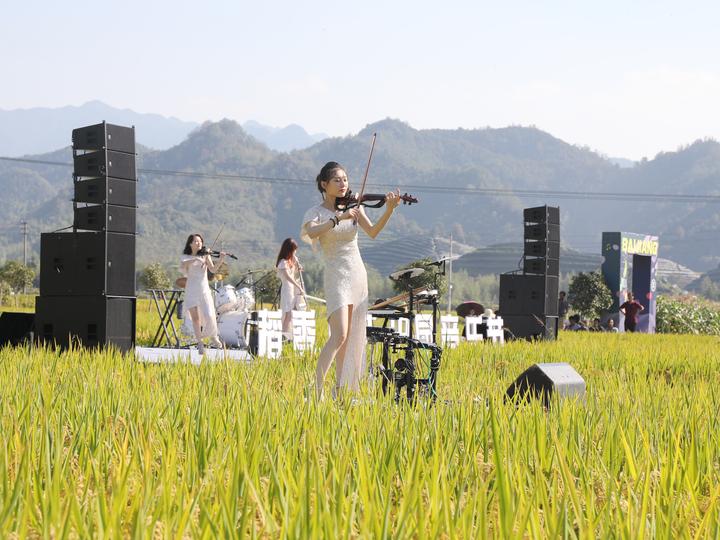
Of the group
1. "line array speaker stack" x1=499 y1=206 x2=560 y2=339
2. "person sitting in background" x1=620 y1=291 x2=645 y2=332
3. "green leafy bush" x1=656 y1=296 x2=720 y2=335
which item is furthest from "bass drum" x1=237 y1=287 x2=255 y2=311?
"green leafy bush" x1=656 y1=296 x2=720 y2=335

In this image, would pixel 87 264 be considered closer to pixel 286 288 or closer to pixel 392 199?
pixel 286 288

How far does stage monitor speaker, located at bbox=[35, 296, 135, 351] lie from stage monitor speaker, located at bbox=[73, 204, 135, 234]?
68 cm

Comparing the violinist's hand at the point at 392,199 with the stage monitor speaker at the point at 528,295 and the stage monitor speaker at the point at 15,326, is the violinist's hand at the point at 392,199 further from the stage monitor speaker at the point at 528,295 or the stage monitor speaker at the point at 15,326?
the stage monitor speaker at the point at 528,295

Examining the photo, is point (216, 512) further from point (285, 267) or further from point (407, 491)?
point (285, 267)

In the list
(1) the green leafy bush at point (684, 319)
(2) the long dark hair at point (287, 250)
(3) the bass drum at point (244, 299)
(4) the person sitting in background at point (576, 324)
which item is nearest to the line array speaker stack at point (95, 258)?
(2) the long dark hair at point (287, 250)

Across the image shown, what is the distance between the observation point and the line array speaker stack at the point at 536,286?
14273 mm

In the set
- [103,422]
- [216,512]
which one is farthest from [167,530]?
[103,422]

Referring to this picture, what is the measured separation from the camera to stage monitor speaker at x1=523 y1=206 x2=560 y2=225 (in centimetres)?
1466

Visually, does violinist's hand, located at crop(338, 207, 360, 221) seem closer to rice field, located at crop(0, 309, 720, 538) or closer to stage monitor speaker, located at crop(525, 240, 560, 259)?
rice field, located at crop(0, 309, 720, 538)

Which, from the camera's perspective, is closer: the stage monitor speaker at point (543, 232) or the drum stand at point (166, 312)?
the drum stand at point (166, 312)

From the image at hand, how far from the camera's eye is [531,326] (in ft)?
46.9

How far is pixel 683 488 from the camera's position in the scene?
271 centimetres

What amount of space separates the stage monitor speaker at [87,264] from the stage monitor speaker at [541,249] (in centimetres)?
739

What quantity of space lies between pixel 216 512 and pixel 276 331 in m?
7.26
